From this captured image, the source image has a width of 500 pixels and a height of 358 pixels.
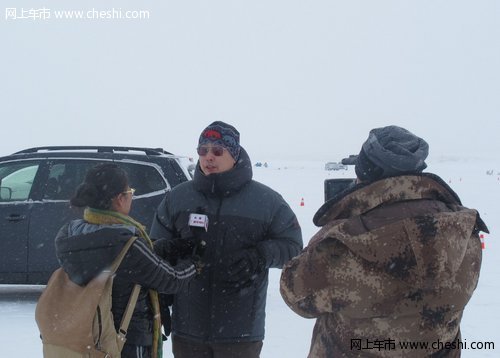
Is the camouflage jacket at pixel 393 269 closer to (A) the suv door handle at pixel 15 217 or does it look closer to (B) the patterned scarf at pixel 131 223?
Answer: (B) the patterned scarf at pixel 131 223

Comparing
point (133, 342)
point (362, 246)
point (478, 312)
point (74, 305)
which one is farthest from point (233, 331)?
point (478, 312)

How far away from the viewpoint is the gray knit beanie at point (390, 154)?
6.89 feet

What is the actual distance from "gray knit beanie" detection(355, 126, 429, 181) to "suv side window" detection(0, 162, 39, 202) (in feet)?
16.9

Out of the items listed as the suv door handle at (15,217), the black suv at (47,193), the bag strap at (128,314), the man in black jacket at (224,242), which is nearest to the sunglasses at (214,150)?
the man in black jacket at (224,242)

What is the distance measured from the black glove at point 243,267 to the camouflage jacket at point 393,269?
71 centimetres

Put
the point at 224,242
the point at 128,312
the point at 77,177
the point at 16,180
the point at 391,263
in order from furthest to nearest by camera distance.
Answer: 1. the point at 16,180
2. the point at 77,177
3. the point at 224,242
4. the point at 128,312
5. the point at 391,263

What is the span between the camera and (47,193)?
6367mm

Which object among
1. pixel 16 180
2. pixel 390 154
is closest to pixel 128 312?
pixel 390 154

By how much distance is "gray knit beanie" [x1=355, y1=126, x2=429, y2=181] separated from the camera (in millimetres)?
2102

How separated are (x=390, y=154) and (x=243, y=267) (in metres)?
1.08

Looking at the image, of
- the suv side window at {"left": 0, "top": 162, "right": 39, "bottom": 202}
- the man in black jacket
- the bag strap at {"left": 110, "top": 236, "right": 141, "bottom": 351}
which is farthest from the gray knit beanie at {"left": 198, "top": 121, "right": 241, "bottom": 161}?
the suv side window at {"left": 0, "top": 162, "right": 39, "bottom": 202}

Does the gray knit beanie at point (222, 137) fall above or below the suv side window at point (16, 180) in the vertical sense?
above

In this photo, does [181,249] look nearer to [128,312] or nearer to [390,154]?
[128,312]

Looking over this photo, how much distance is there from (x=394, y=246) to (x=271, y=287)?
5.71 metres
